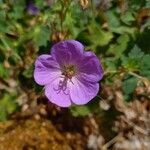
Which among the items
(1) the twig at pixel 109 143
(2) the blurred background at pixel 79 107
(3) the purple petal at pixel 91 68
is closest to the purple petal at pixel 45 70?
(3) the purple petal at pixel 91 68

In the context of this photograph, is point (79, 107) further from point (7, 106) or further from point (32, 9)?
point (32, 9)

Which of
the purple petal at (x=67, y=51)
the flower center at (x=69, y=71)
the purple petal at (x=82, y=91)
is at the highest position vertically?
the purple petal at (x=67, y=51)

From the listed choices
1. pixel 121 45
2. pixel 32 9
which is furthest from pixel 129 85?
pixel 32 9

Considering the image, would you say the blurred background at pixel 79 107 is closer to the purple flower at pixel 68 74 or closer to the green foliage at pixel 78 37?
the green foliage at pixel 78 37

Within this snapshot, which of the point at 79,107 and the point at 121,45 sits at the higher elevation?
the point at 121,45

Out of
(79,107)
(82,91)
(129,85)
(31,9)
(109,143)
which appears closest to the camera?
(82,91)

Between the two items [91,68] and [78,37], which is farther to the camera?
[78,37]

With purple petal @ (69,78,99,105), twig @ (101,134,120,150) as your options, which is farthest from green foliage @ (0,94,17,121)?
purple petal @ (69,78,99,105)

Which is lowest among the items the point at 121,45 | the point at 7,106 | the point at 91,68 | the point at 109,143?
the point at 109,143
